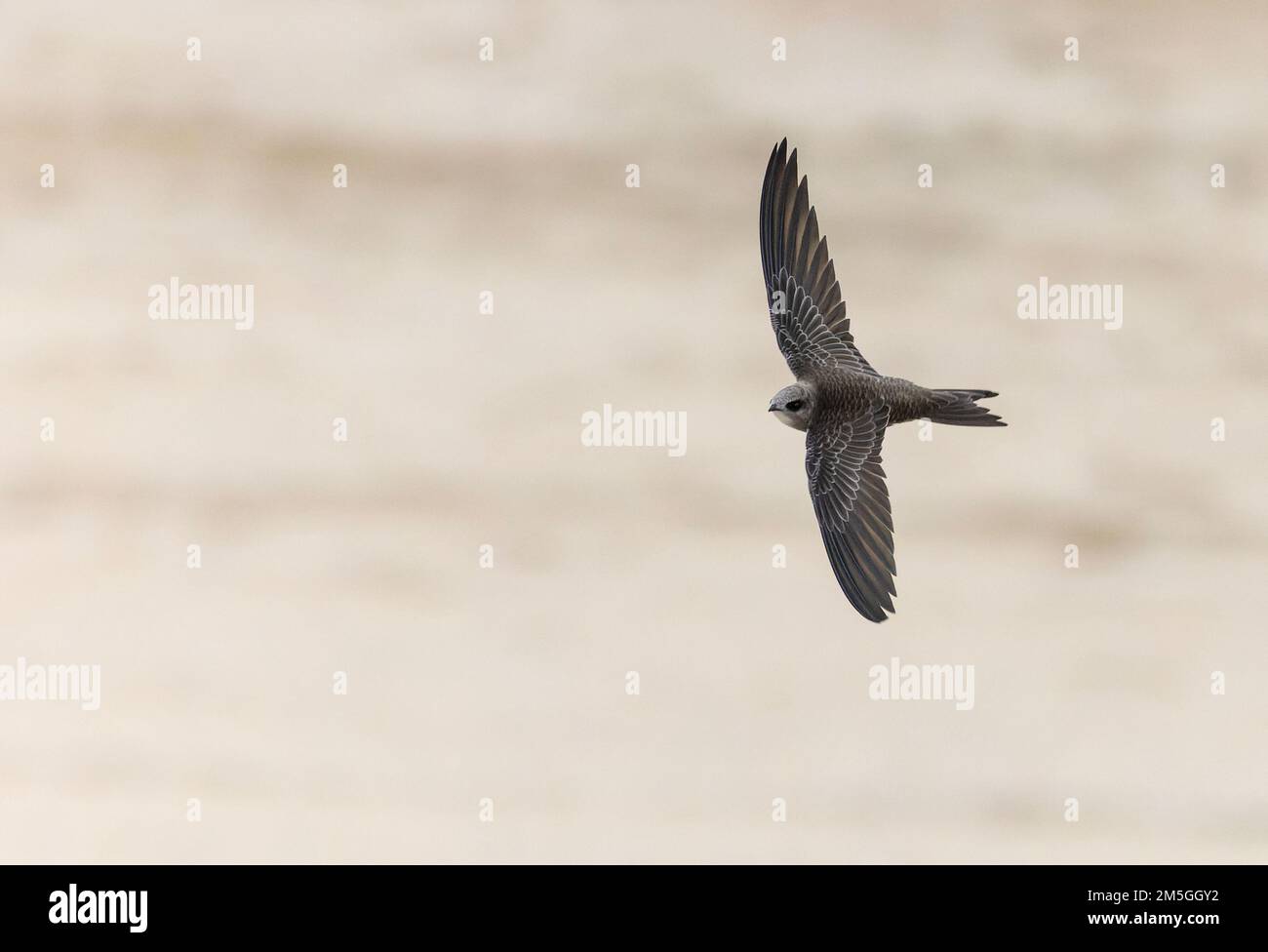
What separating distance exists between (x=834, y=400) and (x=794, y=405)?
0.07 metres

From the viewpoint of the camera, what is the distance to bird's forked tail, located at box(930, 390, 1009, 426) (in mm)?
1754

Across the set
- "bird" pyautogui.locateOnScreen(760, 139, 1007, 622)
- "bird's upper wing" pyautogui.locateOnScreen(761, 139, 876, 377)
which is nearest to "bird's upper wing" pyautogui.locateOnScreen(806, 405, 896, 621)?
"bird" pyautogui.locateOnScreen(760, 139, 1007, 622)

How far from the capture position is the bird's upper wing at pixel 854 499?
Answer: 5.64 feet

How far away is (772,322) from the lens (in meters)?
1.88

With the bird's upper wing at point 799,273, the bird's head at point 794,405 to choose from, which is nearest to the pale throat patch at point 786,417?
the bird's head at point 794,405

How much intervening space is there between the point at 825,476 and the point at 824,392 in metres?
0.13

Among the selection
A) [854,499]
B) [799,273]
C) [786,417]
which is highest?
[799,273]

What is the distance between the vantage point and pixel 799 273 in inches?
73.4

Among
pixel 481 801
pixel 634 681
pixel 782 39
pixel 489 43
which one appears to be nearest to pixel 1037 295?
pixel 782 39

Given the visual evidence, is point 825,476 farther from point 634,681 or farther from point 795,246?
point 634,681

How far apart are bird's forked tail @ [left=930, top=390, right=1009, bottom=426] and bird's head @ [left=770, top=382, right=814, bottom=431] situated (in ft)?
0.59

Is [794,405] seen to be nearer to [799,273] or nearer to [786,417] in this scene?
[786,417]

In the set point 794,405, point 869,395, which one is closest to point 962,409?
point 869,395

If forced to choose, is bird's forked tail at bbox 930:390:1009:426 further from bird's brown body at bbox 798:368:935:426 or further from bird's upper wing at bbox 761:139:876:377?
bird's upper wing at bbox 761:139:876:377
